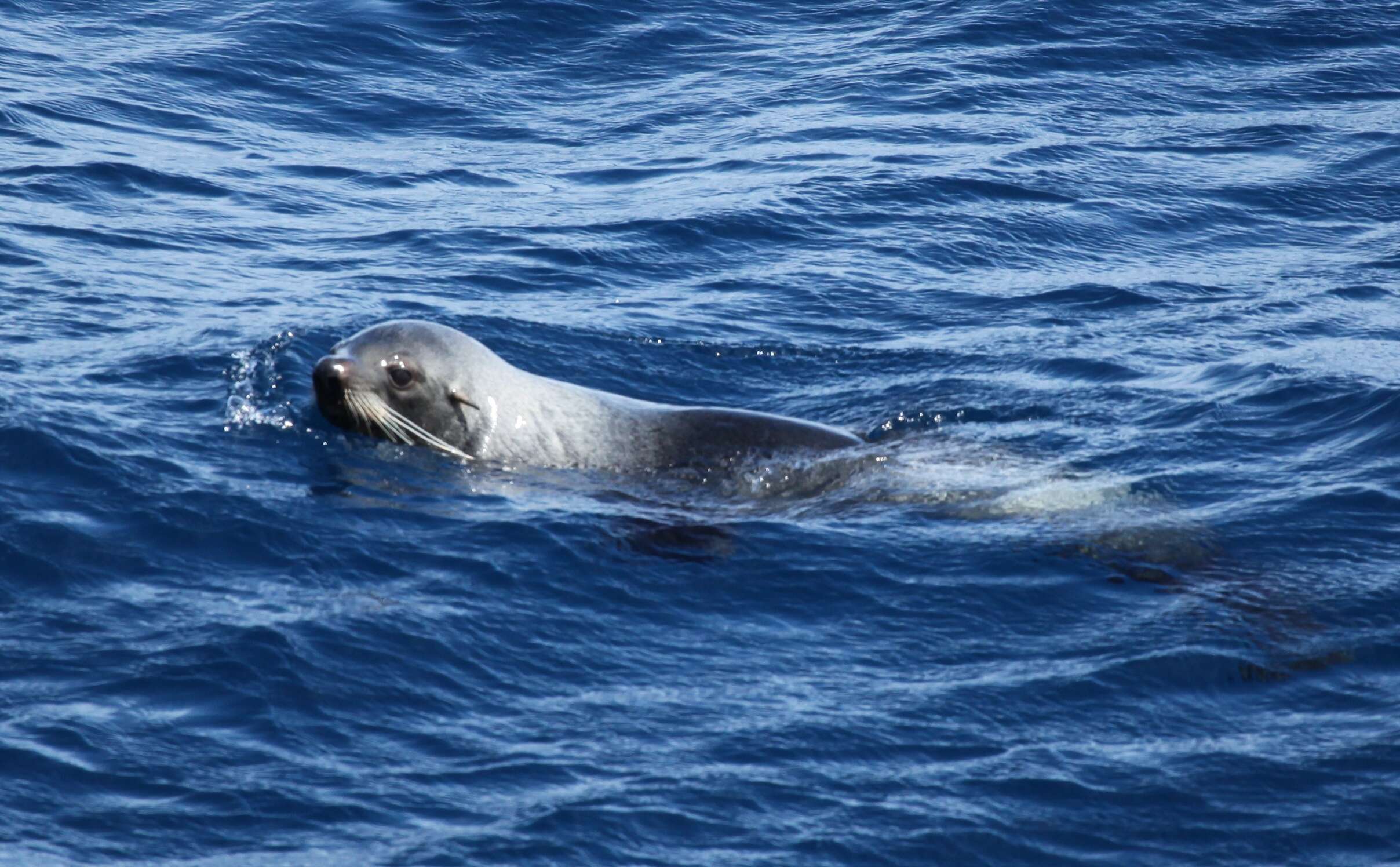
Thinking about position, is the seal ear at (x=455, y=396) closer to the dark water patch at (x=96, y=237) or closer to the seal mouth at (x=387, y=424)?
the seal mouth at (x=387, y=424)

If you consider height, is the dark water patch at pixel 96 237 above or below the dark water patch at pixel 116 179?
below

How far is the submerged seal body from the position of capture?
10.8 metres

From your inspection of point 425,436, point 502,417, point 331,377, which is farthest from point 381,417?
point 502,417

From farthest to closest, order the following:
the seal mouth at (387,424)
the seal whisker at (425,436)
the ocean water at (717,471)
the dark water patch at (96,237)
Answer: the dark water patch at (96,237) < the seal whisker at (425,436) < the seal mouth at (387,424) < the ocean water at (717,471)

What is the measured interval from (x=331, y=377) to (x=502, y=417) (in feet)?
3.62

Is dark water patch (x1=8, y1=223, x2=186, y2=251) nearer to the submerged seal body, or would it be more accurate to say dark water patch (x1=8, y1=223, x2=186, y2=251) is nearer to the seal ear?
the submerged seal body

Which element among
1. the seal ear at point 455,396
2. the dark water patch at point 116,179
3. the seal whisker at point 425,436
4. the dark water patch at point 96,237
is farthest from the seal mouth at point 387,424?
the dark water patch at point 116,179

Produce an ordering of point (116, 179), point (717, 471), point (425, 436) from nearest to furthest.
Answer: point (717, 471), point (425, 436), point (116, 179)

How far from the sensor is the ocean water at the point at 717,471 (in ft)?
22.9

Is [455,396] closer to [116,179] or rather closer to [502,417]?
[502,417]

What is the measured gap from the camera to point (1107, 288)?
14898 mm

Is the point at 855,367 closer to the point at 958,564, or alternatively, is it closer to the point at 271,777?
the point at 958,564

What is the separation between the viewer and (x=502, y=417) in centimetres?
1114

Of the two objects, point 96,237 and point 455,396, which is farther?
point 96,237
